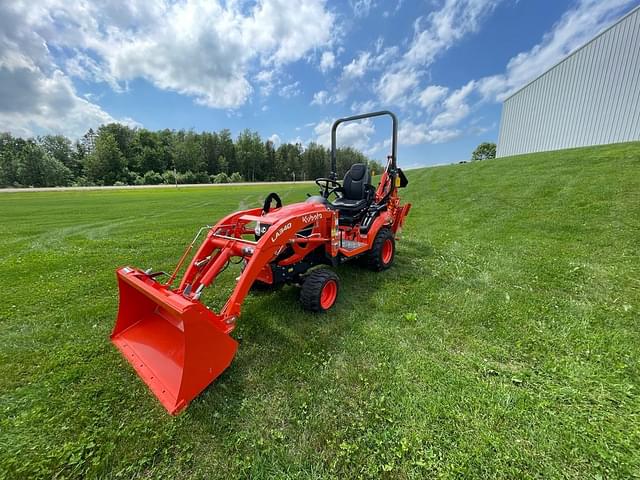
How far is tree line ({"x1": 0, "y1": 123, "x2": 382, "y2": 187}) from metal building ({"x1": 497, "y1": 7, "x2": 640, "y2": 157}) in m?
22.5

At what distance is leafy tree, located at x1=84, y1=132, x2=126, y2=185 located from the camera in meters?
55.4

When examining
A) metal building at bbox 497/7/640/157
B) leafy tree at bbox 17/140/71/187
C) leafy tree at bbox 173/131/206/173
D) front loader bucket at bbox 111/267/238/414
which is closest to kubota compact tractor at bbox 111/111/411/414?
front loader bucket at bbox 111/267/238/414

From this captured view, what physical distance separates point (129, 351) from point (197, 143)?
2766 inches

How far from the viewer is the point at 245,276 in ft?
8.87

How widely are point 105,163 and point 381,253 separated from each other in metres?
68.1

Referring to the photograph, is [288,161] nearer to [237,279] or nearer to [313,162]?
[313,162]

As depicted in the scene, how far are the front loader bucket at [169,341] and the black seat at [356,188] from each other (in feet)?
10.2

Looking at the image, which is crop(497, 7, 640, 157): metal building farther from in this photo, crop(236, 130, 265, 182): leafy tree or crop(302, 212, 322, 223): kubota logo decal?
crop(236, 130, 265, 182): leafy tree

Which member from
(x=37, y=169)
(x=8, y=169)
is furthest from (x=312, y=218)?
(x=8, y=169)

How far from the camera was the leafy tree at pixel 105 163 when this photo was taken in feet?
182

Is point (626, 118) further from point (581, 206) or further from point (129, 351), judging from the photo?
point (129, 351)

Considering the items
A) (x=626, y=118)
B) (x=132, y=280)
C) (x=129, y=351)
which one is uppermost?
(x=626, y=118)

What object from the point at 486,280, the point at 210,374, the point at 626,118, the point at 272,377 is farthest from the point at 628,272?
the point at 626,118

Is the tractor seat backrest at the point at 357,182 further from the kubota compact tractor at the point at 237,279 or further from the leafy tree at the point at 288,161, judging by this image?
the leafy tree at the point at 288,161
